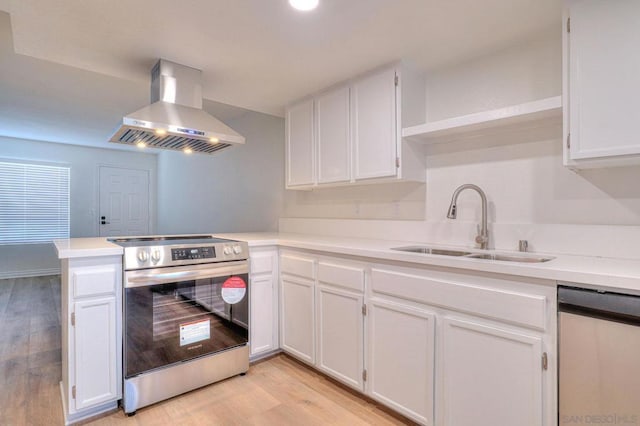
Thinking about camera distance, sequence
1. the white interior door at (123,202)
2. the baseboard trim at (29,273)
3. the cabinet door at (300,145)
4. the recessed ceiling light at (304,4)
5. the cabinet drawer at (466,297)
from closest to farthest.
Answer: the cabinet drawer at (466,297) → the recessed ceiling light at (304,4) → the cabinet door at (300,145) → the baseboard trim at (29,273) → the white interior door at (123,202)

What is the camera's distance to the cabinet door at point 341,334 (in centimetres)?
195

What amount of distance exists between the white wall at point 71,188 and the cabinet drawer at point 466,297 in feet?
21.1

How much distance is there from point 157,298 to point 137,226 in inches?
223

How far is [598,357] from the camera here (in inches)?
45.4

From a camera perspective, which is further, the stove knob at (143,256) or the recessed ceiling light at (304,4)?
the stove knob at (143,256)

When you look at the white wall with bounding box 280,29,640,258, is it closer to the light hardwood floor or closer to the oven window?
the light hardwood floor

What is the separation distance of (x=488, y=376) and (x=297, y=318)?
4.34 feet

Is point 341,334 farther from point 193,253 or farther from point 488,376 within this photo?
point 193,253

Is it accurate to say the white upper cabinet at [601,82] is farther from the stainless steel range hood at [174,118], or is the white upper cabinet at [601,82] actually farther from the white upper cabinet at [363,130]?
the stainless steel range hood at [174,118]

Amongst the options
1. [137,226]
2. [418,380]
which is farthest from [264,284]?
[137,226]

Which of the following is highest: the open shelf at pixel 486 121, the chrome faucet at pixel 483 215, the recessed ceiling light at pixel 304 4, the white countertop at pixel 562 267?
the recessed ceiling light at pixel 304 4

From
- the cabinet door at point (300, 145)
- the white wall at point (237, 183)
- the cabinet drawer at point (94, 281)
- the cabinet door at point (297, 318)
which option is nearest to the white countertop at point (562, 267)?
the cabinet door at point (297, 318)

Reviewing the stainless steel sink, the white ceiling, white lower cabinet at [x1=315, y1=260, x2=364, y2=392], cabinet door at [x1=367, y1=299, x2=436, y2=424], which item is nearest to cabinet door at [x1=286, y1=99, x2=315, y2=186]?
the white ceiling

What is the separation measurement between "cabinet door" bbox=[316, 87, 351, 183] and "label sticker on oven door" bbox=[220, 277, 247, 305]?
1.00 meters
